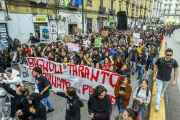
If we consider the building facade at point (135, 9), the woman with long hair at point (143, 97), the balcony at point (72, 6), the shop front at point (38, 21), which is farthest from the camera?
the building facade at point (135, 9)

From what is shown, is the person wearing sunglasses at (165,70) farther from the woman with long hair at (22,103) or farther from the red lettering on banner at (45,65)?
the red lettering on banner at (45,65)

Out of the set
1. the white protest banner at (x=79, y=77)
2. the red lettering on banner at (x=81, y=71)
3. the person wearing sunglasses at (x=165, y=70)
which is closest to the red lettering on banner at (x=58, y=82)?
the white protest banner at (x=79, y=77)

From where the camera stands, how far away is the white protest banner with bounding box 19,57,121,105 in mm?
4421

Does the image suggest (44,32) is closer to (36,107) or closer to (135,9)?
(36,107)

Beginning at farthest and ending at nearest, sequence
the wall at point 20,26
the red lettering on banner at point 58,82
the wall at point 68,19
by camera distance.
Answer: the wall at point 68,19, the wall at point 20,26, the red lettering on banner at point 58,82

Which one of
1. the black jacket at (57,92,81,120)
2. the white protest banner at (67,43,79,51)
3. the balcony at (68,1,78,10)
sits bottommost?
the black jacket at (57,92,81,120)

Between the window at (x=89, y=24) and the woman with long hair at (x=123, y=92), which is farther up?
the window at (x=89, y=24)

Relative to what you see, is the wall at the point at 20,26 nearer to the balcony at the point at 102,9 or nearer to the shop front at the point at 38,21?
the shop front at the point at 38,21

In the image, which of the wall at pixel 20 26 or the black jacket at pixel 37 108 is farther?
the wall at pixel 20 26

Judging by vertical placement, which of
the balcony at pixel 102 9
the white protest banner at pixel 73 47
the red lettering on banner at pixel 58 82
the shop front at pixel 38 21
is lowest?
the red lettering on banner at pixel 58 82

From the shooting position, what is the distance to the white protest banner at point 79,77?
174 inches

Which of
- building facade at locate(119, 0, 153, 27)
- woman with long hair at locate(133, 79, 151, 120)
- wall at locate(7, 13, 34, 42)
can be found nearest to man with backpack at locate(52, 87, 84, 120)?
woman with long hair at locate(133, 79, 151, 120)

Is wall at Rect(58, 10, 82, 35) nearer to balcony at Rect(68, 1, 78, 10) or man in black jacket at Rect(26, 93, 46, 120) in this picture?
balcony at Rect(68, 1, 78, 10)

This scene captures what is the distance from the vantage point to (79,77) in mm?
4992
